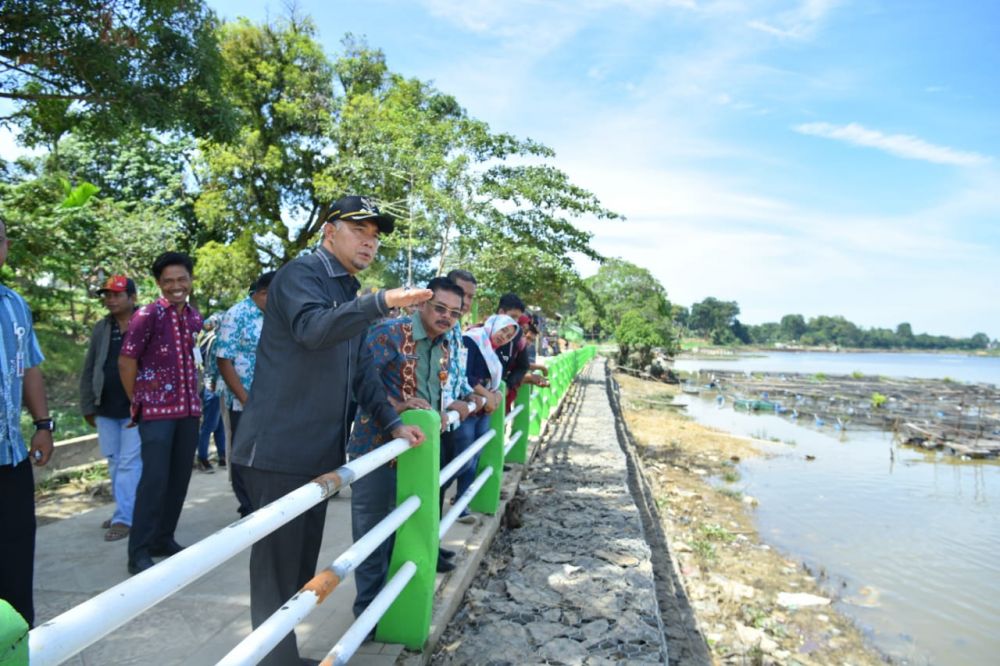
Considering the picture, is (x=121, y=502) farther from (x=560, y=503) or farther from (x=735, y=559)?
(x=735, y=559)

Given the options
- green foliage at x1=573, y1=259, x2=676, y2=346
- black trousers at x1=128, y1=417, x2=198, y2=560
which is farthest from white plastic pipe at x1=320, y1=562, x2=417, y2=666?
green foliage at x1=573, y1=259, x2=676, y2=346

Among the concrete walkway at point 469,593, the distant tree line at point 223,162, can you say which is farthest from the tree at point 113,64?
the concrete walkway at point 469,593

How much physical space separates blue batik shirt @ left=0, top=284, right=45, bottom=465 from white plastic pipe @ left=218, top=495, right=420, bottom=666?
122cm

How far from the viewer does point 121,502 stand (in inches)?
158

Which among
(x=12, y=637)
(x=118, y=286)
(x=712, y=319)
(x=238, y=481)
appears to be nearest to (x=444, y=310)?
(x=238, y=481)

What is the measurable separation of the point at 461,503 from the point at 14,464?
78.4 inches

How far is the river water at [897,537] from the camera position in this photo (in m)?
7.86

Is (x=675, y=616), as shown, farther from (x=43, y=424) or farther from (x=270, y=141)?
(x=270, y=141)

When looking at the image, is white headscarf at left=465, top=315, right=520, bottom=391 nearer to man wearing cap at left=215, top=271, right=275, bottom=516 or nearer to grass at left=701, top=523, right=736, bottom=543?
man wearing cap at left=215, top=271, right=275, bottom=516

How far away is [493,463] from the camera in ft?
14.8

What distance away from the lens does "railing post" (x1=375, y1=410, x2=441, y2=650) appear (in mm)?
2572

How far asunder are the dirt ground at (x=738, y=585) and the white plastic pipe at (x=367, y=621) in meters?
3.22

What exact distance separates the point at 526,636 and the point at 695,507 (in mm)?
8722

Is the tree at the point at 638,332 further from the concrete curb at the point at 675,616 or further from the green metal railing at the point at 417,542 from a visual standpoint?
the green metal railing at the point at 417,542
